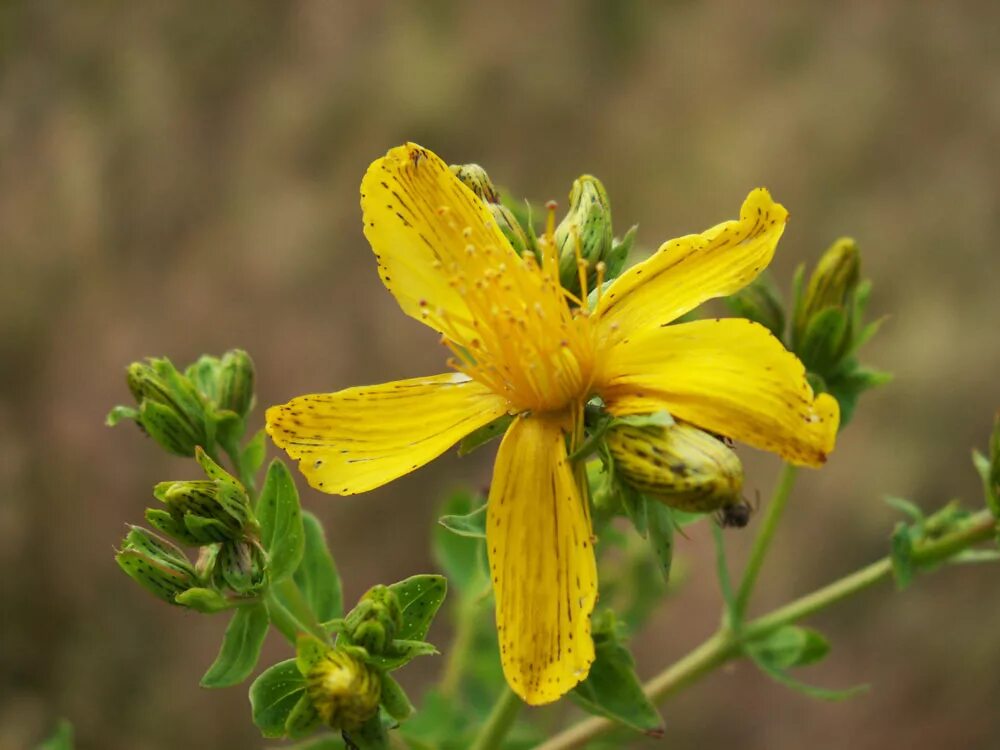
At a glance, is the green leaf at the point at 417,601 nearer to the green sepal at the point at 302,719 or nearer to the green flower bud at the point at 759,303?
the green sepal at the point at 302,719

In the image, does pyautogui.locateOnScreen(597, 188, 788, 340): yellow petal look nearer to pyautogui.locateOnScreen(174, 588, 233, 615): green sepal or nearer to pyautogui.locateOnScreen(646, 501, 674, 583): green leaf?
pyautogui.locateOnScreen(646, 501, 674, 583): green leaf

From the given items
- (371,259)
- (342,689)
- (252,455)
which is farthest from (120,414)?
(371,259)

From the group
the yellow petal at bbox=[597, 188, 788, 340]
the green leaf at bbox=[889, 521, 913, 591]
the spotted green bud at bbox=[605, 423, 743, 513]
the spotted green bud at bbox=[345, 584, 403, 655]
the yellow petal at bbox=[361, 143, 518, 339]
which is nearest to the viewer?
the spotted green bud at bbox=[605, 423, 743, 513]

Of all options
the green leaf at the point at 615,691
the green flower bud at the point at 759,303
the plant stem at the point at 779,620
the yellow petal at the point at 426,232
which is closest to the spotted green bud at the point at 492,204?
the yellow petal at the point at 426,232

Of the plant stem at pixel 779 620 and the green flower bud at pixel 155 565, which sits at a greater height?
the green flower bud at pixel 155 565

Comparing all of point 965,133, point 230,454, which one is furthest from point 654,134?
point 230,454

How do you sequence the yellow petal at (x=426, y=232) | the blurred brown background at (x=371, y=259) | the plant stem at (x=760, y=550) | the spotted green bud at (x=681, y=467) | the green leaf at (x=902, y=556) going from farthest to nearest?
the blurred brown background at (x=371, y=259) → the plant stem at (x=760, y=550) → the green leaf at (x=902, y=556) → the yellow petal at (x=426, y=232) → the spotted green bud at (x=681, y=467)

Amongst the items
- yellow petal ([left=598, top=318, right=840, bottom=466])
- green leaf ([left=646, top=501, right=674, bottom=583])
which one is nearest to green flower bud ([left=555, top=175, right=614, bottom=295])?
yellow petal ([left=598, top=318, right=840, bottom=466])
